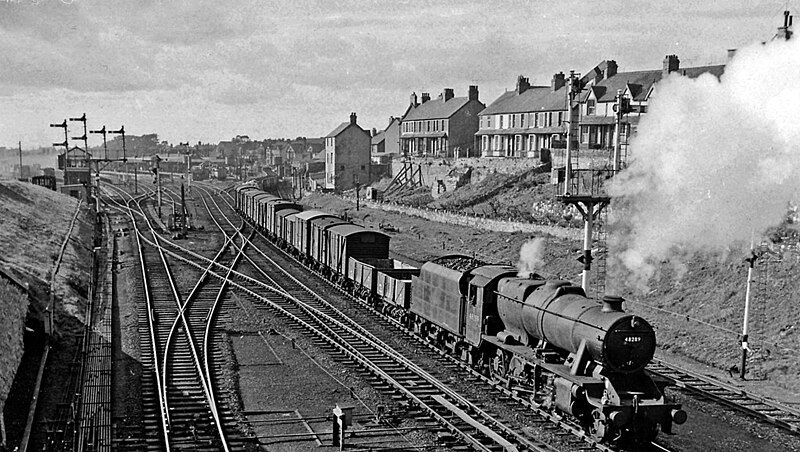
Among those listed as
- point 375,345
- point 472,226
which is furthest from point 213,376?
point 472,226

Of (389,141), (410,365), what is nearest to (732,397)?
(410,365)

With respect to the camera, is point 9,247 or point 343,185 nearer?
point 9,247

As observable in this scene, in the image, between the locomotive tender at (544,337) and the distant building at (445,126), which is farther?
the distant building at (445,126)

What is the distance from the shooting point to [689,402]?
1781cm

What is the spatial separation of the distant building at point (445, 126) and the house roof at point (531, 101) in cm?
477

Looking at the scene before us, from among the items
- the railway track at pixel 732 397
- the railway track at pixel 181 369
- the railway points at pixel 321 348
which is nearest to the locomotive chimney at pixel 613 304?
the railway points at pixel 321 348

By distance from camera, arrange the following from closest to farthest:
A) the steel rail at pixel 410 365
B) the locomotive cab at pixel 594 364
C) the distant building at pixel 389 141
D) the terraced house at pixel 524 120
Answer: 1. the locomotive cab at pixel 594 364
2. the steel rail at pixel 410 365
3. the terraced house at pixel 524 120
4. the distant building at pixel 389 141

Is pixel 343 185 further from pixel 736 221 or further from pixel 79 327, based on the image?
pixel 736 221

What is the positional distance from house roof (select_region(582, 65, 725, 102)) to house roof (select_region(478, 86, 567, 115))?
3.60m

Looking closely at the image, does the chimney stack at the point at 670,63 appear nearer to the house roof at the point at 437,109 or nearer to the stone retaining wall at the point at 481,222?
the stone retaining wall at the point at 481,222

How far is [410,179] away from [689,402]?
5723 cm

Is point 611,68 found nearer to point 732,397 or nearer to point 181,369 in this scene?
point 732,397

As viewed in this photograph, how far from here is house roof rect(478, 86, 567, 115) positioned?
64.1 metres

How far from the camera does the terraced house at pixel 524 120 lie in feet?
209
